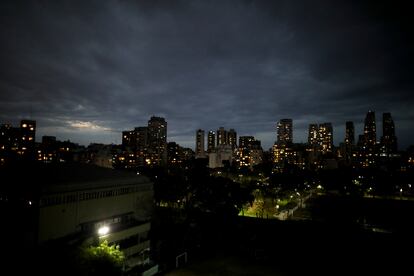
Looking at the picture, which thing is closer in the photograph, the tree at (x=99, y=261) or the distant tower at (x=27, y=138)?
the tree at (x=99, y=261)

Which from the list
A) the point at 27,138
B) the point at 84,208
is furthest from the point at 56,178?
the point at 27,138

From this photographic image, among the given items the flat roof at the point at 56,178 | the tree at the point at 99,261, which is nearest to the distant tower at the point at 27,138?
the flat roof at the point at 56,178

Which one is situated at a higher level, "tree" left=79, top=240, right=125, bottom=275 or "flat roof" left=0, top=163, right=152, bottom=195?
"flat roof" left=0, top=163, right=152, bottom=195

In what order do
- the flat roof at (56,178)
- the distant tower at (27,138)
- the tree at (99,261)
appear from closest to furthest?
the tree at (99,261)
the flat roof at (56,178)
the distant tower at (27,138)

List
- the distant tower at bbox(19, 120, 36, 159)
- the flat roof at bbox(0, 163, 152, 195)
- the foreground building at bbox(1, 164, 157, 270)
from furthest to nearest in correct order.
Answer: the distant tower at bbox(19, 120, 36, 159) < the flat roof at bbox(0, 163, 152, 195) < the foreground building at bbox(1, 164, 157, 270)

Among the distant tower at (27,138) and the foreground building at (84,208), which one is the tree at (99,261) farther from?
the distant tower at (27,138)

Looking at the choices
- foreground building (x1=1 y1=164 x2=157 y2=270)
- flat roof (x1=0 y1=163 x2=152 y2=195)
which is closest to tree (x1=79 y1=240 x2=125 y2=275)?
foreground building (x1=1 y1=164 x2=157 y2=270)

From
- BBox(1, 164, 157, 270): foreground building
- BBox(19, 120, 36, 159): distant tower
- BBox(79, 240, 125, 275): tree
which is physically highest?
BBox(19, 120, 36, 159): distant tower

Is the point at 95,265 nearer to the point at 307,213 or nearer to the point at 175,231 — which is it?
the point at 175,231

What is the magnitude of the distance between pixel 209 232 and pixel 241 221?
21.6 feet

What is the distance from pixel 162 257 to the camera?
104 feet

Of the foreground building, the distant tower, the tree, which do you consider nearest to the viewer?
the tree

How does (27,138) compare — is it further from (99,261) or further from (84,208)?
(99,261)

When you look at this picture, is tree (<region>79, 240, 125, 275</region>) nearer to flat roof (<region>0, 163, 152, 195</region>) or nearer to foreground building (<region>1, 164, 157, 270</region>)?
foreground building (<region>1, 164, 157, 270</region>)
